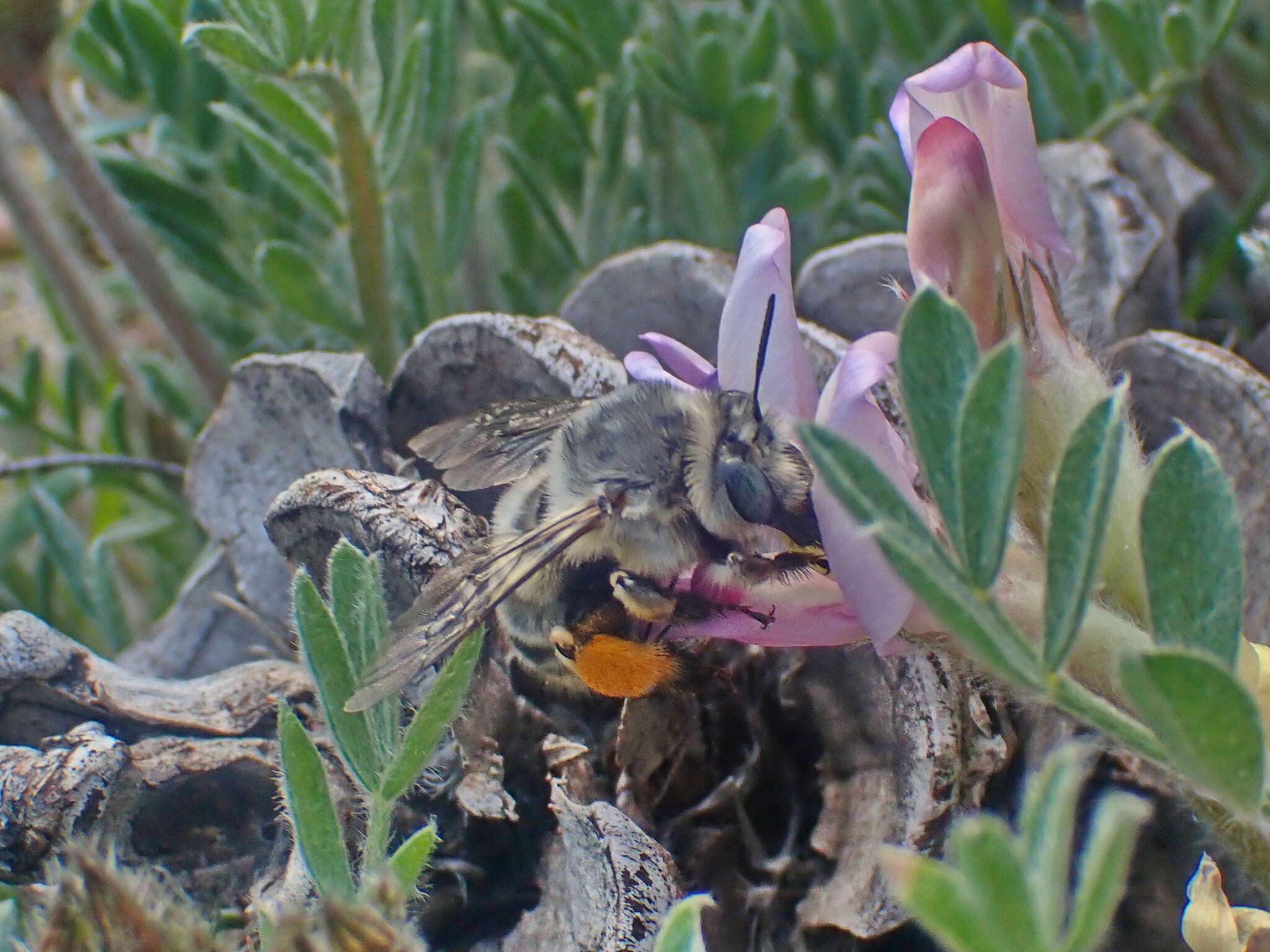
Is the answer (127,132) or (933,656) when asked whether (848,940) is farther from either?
(127,132)

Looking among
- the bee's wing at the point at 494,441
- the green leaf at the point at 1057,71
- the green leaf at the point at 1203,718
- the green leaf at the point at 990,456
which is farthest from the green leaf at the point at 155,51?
the green leaf at the point at 1203,718

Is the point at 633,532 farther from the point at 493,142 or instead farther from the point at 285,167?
the point at 493,142

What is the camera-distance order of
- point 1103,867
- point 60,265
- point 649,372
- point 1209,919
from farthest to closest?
1. point 60,265
2. point 649,372
3. point 1209,919
4. point 1103,867

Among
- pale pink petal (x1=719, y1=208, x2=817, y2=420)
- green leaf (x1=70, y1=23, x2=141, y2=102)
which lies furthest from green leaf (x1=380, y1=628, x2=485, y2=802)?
green leaf (x1=70, y1=23, x2=141, y2=102)

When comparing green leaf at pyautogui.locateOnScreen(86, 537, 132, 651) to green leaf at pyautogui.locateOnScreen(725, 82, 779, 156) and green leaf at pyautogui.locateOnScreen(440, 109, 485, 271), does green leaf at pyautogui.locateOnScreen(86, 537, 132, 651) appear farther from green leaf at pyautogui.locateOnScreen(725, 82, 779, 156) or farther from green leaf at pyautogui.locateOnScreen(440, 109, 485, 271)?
green leaf at pyautogui.locateOnScreen(725, 82, 779, 156)

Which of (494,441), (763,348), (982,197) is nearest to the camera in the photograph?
(982,197)

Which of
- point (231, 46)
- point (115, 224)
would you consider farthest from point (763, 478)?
point (115, 224)
